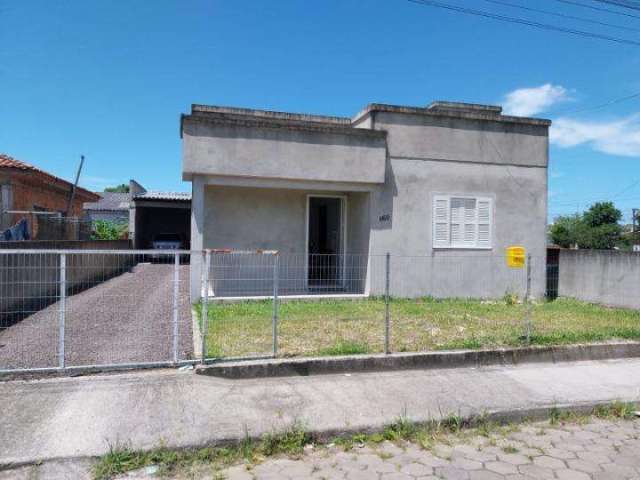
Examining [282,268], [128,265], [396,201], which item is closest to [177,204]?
[128,265]

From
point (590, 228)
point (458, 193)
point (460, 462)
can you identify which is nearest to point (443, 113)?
point (458, 193)

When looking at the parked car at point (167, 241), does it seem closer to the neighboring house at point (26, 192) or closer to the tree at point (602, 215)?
the neighboring house at point (26, 192)

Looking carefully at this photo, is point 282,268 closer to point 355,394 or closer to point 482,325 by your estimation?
point 482,325

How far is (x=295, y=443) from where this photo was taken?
4012 mm

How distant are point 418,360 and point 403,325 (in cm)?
191

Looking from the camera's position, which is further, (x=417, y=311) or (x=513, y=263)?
(x=417, y=311)

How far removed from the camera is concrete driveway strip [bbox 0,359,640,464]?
3.93 metres

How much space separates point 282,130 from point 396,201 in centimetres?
311

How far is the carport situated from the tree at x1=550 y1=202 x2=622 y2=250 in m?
34.1

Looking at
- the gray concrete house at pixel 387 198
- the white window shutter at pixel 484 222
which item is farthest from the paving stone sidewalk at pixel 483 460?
the white window shutter at pixel 484 222

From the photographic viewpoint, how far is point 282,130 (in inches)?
396

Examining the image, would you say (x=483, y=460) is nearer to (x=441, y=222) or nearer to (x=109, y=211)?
(x=441, y=222)

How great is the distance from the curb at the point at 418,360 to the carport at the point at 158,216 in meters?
17.8

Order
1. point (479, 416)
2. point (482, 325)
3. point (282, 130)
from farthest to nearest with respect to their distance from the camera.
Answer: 1. point (282, 130)
2. point (482, 325)
3. point (479, 416)
